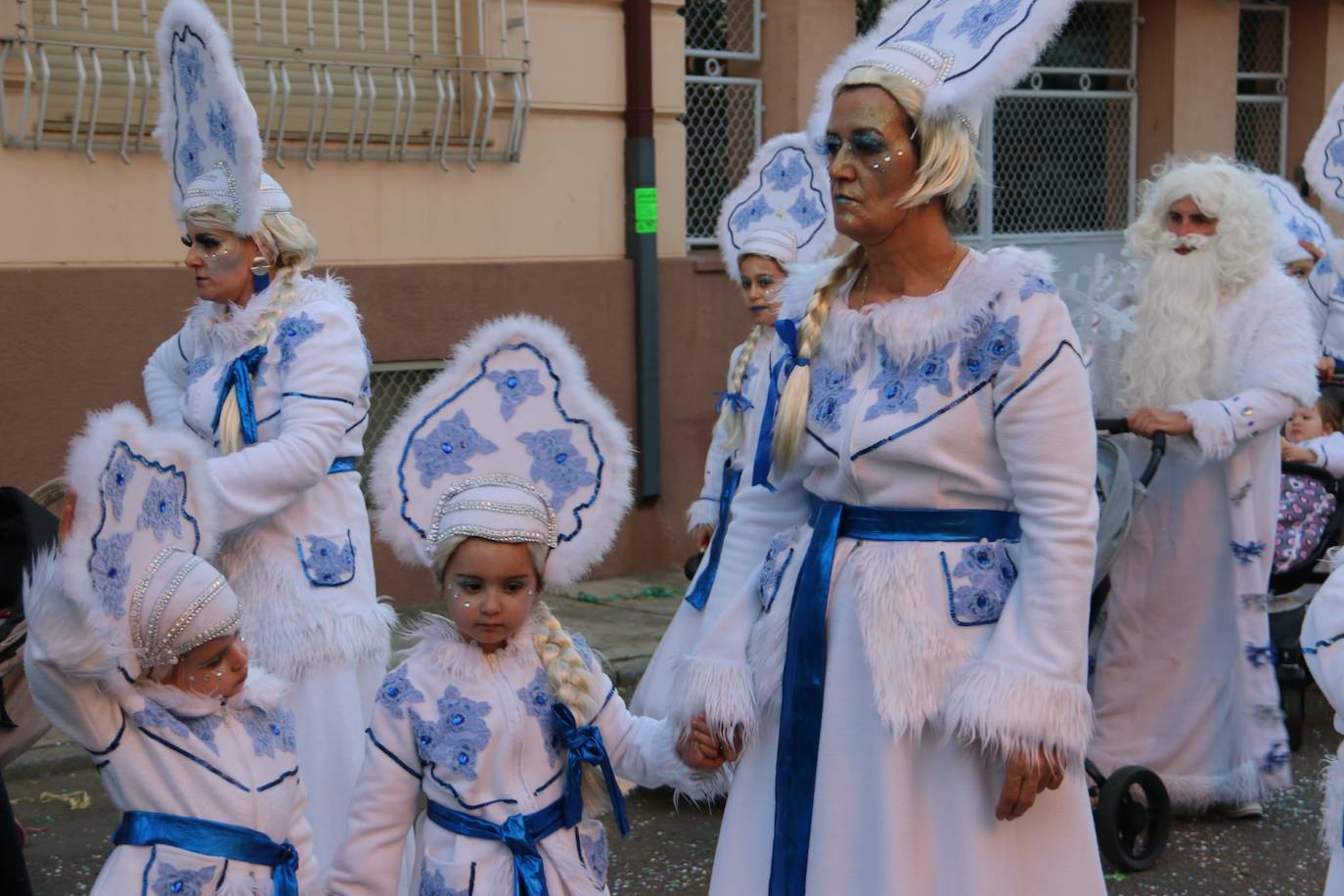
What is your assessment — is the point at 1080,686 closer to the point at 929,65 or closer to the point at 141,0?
the point at 929,65

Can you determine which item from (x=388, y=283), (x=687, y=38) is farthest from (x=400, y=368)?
(x=687, y=38)

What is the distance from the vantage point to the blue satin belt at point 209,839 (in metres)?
3.43

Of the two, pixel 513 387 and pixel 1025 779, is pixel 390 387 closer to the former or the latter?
pixel 513 387

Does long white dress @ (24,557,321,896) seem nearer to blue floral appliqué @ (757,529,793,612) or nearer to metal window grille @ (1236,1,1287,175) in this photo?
blue floral appliqué @ (757,529,793,612)

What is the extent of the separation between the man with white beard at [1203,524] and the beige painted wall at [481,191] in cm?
399

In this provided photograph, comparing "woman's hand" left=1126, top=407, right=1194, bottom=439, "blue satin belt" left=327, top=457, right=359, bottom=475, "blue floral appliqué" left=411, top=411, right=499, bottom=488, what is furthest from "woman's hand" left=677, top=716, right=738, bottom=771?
"woman's hand" left=1126, top=407, right=1194, bottom=439

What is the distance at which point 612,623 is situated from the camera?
8883mm

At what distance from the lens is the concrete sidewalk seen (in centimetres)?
669

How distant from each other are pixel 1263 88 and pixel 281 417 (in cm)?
1180

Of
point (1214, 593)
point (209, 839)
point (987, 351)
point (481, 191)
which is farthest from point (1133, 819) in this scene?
point (481, 191)

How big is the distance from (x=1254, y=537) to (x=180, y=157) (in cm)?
380

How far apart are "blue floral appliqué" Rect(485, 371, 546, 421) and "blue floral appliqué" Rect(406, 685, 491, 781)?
630 mm

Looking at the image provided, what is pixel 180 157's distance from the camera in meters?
4.89

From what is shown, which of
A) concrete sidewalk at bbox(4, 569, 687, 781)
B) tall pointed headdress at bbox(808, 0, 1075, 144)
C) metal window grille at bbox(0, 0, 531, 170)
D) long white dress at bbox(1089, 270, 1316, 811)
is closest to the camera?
tall pointed headdress at bbox(808, 0, 1075, 144)
